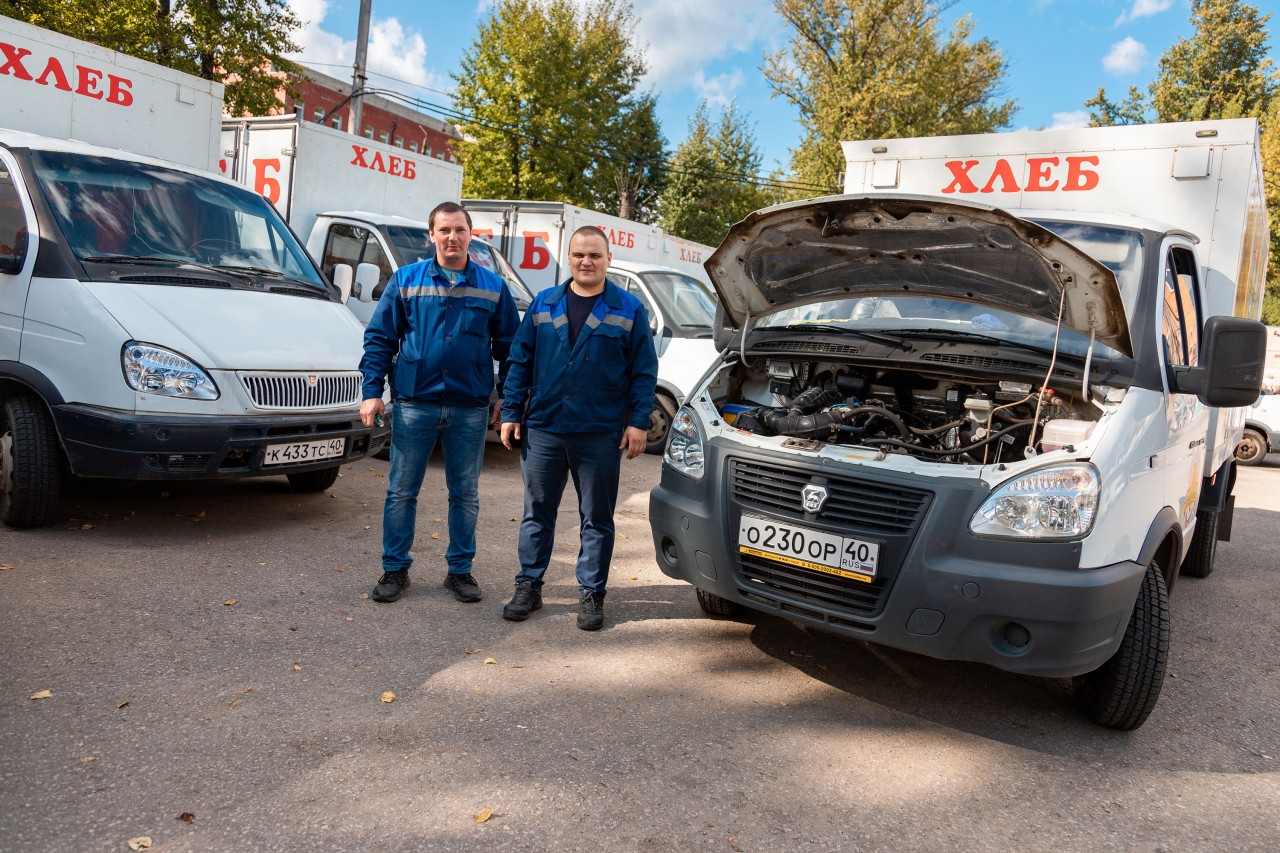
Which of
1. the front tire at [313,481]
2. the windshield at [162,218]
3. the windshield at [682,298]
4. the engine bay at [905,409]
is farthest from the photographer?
the windshield at [682,298]

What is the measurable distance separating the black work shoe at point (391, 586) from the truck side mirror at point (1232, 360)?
144 inches

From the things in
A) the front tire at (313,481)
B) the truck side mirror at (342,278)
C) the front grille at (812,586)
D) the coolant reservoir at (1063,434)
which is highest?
the truck side mirror at (342,278)

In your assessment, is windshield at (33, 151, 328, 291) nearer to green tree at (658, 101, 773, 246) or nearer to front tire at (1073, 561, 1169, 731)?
front tire at (1073, 561, 1169, 731)

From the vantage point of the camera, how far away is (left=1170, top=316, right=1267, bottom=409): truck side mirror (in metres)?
3.59

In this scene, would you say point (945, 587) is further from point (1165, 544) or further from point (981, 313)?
point (981, 313)

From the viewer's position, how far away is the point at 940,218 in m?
3.72

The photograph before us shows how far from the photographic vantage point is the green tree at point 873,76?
31.0 m

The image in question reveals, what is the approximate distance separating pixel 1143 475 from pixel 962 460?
2.15 feet

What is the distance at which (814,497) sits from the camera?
3541mm

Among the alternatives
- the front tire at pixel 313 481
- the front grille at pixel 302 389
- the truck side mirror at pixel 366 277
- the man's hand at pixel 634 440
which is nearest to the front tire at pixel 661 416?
the truck side mirror at pixel 366 277

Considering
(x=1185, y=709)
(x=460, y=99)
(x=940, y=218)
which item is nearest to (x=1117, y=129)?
(x=940, y=218)

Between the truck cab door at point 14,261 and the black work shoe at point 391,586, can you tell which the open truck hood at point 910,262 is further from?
the truck cab door at point 14,261

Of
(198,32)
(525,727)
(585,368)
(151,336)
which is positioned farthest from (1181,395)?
(198,32)

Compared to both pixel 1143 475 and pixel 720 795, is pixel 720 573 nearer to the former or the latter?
pixel 720 795
